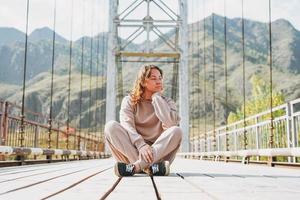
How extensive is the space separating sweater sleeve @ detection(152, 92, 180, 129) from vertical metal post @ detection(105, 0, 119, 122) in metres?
13.8

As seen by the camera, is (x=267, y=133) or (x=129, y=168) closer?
(x=129, y=168)

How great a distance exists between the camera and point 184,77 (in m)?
17.8

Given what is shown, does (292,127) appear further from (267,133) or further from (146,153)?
(146,153)

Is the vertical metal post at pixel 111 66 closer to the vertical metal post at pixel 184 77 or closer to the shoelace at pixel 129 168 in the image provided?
the vertical metal post at pixel 184 77

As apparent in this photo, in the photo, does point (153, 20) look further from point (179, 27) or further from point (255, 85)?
point (255, 85)

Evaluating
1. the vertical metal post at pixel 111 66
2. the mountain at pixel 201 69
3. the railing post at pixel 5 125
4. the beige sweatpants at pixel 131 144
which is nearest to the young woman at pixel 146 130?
the beige sweatpants at pixel 131 144

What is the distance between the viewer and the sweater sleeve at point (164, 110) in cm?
304

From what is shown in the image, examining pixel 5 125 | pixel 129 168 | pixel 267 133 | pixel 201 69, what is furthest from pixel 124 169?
pixel 201 69

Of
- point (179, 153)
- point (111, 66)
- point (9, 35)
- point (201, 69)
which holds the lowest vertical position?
point (179, 153)

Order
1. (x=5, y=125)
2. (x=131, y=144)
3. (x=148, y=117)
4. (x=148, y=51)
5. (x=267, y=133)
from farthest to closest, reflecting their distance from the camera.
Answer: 1. (x=148, y=51)
2. (x=267, y=133)
3. (x=5, y=125)
4. (x=148, y=117)
5. (x=131, y=144)

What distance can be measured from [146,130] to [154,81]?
0.36m

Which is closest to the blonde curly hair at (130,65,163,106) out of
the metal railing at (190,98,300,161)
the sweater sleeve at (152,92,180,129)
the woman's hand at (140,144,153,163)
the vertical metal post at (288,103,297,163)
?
the sweater sleeve at (152,92,180,129)

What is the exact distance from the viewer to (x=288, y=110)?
5914 mm

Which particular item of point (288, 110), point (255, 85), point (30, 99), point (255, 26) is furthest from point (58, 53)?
point (288, 110)
